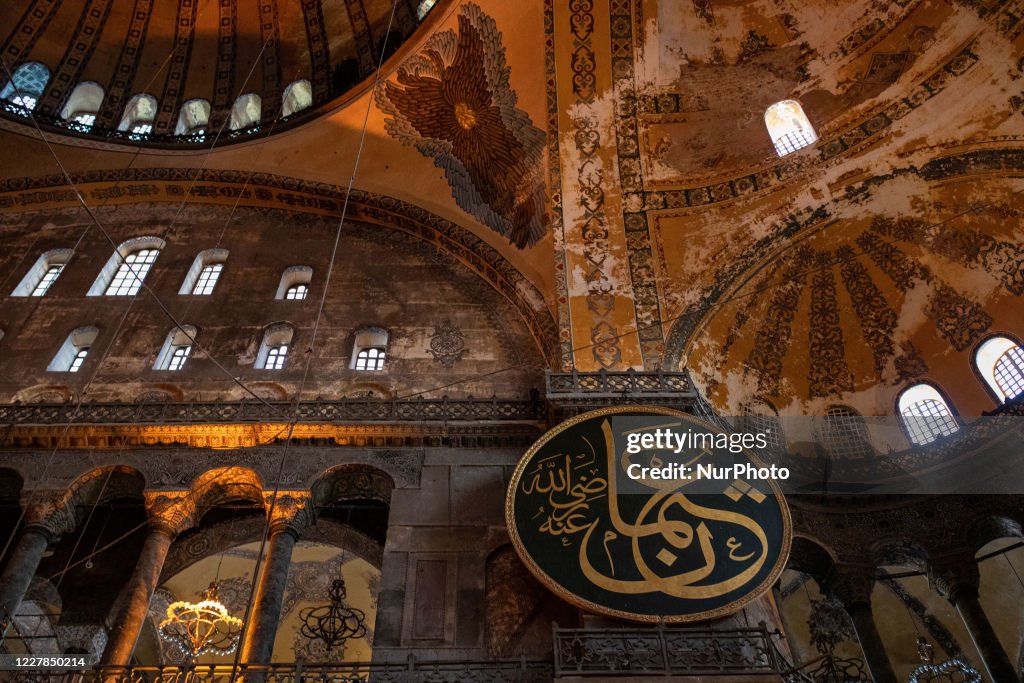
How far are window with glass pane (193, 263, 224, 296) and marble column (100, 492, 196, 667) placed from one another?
3.42 m

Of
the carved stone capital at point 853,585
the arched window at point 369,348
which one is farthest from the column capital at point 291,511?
the carved stone capital at point 853,585

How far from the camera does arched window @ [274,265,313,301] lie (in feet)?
34.1

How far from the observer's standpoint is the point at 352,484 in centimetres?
818

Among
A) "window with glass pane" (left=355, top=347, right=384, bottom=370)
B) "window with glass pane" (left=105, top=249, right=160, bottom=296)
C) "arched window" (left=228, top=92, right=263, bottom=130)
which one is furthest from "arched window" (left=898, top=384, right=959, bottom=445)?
"arched window" (left=228, top=92, right=263, bottom=130)

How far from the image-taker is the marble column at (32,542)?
22.5ft

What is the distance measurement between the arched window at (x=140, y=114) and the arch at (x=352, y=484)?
738 cm

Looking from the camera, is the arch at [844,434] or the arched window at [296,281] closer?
the arch at [844,434]

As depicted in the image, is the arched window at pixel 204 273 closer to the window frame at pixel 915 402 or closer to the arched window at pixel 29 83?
the arched window at pixel 29 83

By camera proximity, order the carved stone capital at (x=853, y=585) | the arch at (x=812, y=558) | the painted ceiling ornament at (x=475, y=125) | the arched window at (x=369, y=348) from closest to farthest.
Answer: the carved stone capital at (x=853, y=585) → the arch at (x=812, y=558) → the arched window at (x=369, y=348) → the painted ceiling ornament at (x=475, y=125)

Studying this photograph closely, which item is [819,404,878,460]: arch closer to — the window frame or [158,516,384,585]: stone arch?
the window frame

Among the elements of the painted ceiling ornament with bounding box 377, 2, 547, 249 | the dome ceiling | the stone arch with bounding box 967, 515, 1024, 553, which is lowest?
the stone arch with bounding box 967, 515, 1024, 553

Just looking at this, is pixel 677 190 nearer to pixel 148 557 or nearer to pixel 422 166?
pixel 422 166

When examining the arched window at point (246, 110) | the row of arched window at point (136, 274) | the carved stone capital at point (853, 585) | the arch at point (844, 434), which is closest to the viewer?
the carved stone capital at point (853, 585)

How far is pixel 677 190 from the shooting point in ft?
30.1
